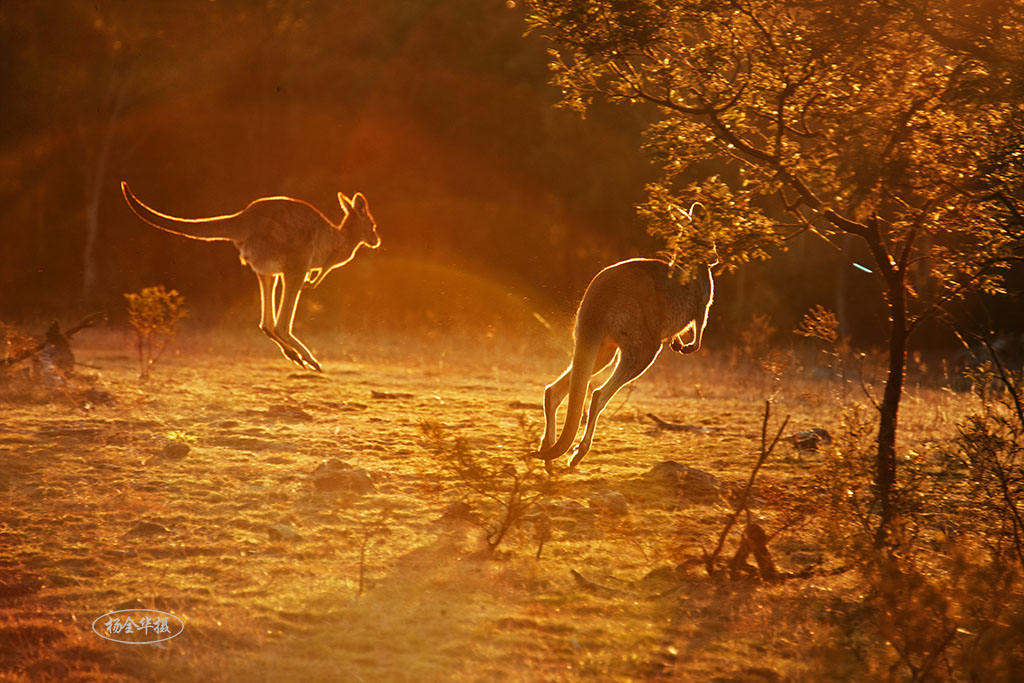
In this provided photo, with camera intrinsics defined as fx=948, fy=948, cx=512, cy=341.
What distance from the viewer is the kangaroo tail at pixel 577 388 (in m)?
7.30

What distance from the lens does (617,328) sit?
7.72 m

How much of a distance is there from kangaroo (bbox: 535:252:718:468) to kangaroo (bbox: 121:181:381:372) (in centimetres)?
506

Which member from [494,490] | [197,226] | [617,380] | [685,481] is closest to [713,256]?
[617,380]

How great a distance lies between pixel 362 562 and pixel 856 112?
4.56 meters

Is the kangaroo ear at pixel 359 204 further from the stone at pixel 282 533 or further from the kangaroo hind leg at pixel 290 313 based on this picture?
the stone at pixel 282 533

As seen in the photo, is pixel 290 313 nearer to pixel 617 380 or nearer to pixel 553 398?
pixel 553 398

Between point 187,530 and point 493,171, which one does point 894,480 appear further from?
point 493,171

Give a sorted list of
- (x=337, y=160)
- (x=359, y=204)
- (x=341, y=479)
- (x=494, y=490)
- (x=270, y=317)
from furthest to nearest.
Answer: (x=337, y=160)
(x=359, y=204)
(x=270, y=317)
(x=341, y=479)
(x=494, y=490)

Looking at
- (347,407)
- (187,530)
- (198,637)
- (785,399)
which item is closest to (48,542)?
(187,530)

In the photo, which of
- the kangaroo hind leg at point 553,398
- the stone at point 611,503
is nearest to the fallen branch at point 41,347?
the kangaroo hind leg at point 553,398

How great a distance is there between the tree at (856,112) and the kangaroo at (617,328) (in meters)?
0.60

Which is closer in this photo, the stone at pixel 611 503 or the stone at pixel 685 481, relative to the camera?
the stone at pixel 611 503

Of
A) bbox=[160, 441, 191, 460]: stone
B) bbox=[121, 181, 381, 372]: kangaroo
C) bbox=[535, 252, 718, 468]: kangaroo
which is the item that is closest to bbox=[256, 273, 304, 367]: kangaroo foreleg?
bbox=[121, 181, 381, 372]: kangaroo

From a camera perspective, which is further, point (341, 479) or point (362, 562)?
point (341, 479)
